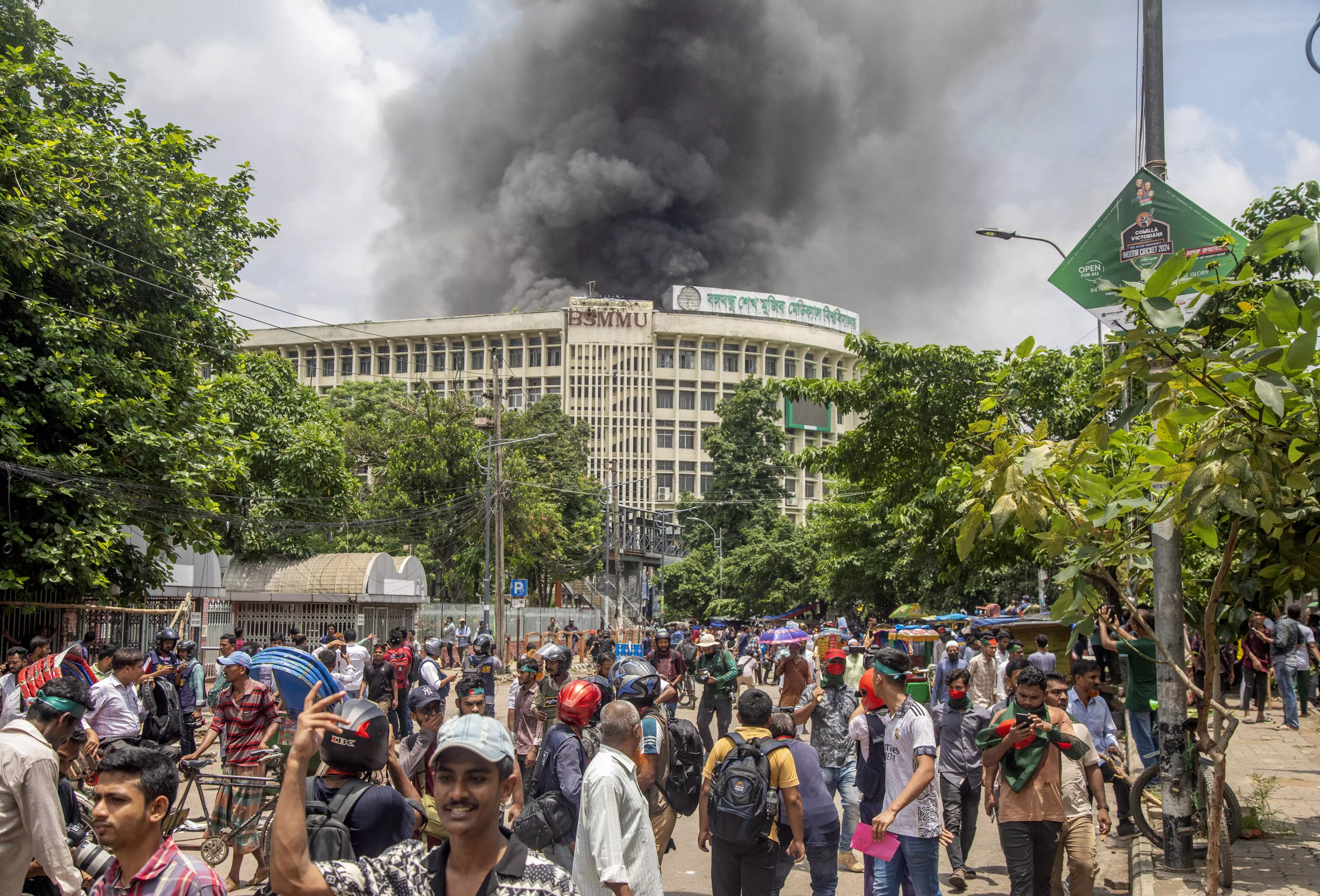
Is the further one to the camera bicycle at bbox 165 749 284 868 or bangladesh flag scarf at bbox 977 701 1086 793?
bicycle at bbox 165 749 284 868

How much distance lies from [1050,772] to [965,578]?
24.4 m

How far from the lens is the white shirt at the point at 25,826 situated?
405 cm

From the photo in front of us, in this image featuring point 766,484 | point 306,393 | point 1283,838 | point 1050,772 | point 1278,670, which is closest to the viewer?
point 1050,772

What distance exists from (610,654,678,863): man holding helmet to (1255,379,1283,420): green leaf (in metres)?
3.45

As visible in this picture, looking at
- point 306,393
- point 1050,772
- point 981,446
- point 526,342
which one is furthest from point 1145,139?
point 526,342

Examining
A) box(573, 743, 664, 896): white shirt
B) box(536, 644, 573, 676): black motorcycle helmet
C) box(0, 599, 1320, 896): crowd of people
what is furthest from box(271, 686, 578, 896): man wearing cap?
box(536, 644, 573, 676): black motorcycle helmet

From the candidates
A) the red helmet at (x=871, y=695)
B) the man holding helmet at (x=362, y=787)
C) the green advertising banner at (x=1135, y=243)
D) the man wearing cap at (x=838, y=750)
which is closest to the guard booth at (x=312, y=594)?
the man wearing cap at (x=838, y=750)

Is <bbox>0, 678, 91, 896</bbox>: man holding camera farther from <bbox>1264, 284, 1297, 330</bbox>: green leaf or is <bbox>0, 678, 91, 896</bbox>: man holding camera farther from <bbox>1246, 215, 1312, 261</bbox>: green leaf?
<bbox>1264, 284, 1297, 330</bbox>: green leaf

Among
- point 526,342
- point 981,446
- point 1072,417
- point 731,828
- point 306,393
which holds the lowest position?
point 731,828

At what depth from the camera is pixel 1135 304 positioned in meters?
4.81

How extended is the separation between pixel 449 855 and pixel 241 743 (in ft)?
19.5

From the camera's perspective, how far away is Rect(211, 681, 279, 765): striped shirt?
789cm

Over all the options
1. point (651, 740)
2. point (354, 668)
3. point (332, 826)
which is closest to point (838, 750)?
point (651, 740)

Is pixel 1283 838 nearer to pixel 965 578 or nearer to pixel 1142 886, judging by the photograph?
pixel 1142 886
